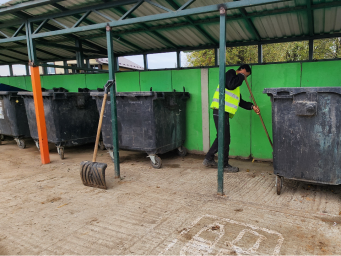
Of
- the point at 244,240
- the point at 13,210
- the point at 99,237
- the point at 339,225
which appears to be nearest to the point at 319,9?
the point at 339,225

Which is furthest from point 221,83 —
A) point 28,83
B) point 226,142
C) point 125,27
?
point 28,83

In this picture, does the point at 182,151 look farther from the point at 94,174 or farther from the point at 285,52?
the point at 285,52

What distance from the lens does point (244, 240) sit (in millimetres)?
2322

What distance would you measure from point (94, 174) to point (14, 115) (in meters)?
3.98

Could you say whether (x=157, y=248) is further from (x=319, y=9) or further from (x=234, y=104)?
(x=319, y=9)

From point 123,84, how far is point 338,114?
487 centimetres

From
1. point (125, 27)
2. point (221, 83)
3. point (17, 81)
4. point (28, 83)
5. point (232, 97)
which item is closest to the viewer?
point (221, 83)

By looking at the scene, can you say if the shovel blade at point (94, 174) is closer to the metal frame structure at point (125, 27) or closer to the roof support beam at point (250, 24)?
the metal frame structure at point (125, 27)

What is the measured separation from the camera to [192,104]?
18.2 ft

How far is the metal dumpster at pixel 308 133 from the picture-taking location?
9.30 ft

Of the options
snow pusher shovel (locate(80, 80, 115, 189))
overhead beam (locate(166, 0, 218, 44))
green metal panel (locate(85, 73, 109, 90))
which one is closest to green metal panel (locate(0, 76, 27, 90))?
green metal panel (locate(85, 73, 109, 90))

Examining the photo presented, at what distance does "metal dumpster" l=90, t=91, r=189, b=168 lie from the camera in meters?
4.56

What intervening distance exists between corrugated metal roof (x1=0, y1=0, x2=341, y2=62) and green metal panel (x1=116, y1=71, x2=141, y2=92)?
2.68ft

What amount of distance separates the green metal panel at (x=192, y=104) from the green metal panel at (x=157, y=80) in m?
0.17
